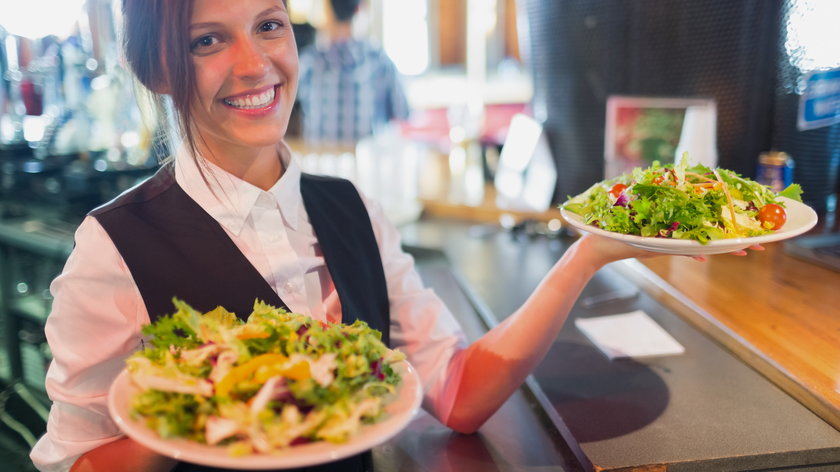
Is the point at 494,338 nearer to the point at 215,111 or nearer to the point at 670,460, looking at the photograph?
the point at 670,460

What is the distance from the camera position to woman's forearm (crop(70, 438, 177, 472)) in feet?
3.23

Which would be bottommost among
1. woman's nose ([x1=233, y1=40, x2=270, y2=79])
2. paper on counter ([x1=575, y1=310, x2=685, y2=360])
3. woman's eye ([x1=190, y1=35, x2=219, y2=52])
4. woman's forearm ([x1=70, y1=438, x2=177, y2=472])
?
paper on counter ([x1=575, y1=310, x2=685, y2=360])

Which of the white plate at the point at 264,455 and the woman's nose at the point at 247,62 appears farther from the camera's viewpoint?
the woman's nose at the point at 247,62

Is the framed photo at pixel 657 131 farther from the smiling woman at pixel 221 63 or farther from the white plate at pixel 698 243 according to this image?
the smiling woman at pixel 221 63

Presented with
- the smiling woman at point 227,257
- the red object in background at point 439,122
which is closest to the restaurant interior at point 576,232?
the smiling woman at point 227,257

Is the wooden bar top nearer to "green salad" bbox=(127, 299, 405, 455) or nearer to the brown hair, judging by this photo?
"green salad" bbox=(127, 299, 405, 455)

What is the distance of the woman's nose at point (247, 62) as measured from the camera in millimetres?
1037

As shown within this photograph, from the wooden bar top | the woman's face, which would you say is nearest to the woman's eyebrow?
the woman's face

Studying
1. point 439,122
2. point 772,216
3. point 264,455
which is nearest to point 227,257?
point 264,455

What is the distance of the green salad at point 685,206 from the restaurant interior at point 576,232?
1.10 feet

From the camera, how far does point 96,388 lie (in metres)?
1.01

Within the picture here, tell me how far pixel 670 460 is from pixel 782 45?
1.47 m

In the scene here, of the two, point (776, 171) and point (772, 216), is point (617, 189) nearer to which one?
point (772, 216)

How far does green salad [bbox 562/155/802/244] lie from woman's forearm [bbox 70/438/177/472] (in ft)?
2.55
